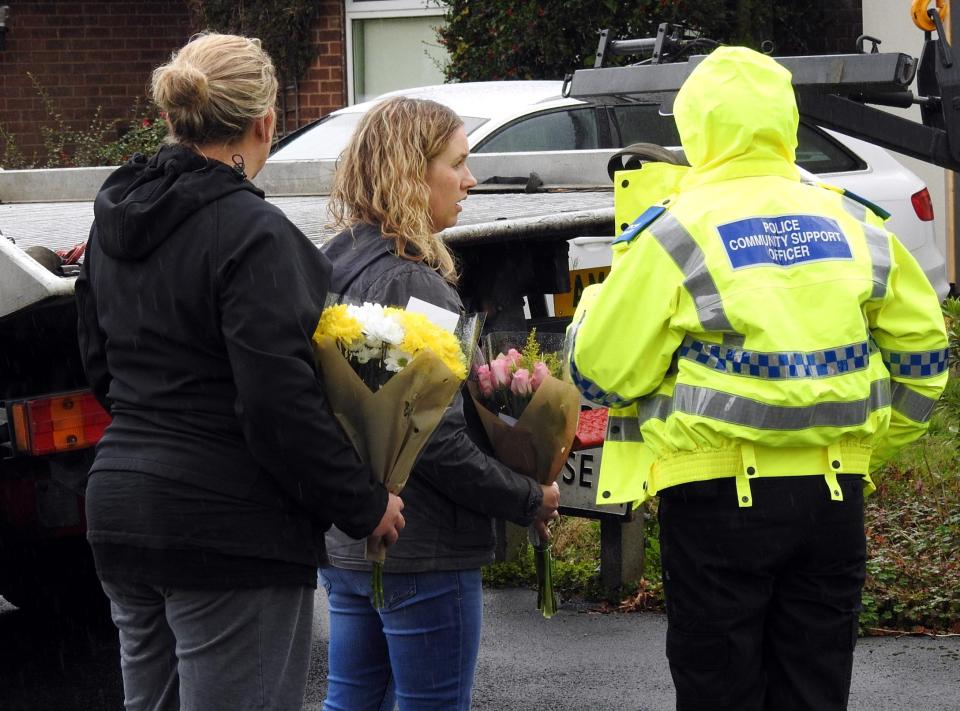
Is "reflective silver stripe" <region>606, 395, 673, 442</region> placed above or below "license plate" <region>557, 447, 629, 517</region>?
above

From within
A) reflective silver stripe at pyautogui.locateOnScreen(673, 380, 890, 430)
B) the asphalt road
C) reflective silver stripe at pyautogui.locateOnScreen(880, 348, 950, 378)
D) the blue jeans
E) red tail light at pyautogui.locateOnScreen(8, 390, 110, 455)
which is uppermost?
reflective silver stripe at pyautogui.locateOnScreen(880, 348, 950, 378)

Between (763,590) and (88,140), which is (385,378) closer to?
(763,590)

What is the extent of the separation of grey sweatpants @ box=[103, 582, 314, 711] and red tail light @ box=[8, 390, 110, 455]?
3.90 feet

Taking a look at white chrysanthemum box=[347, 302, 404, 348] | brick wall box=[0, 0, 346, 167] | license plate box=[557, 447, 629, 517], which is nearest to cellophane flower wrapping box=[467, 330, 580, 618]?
white chrysanthemum box=[347, 302, 404, 348]

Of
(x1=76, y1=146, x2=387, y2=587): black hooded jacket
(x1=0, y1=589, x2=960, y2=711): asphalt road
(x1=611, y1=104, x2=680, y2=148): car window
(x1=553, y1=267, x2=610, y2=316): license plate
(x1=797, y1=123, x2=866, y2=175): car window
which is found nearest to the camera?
(x1=76, y1=146, x2=387, y2=587): black hooded jacket

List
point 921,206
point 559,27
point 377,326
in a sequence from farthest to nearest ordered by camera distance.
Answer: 1. point 559,27
2. point 921,206
3. point 377,326

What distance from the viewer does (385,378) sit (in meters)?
2.83

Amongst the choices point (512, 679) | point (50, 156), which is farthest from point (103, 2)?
point (512, 679)

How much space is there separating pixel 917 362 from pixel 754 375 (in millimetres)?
477

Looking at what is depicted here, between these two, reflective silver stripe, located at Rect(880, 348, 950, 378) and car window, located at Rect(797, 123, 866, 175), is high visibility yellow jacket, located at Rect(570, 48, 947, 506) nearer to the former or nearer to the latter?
reflective silver stripe, located at Rect(880, 348, 950, 378)

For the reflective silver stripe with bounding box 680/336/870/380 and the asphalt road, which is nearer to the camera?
the reflective silver stripe with bounding box 680/336/870/380

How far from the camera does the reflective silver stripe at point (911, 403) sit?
325 centimetres

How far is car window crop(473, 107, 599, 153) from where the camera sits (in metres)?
Answer: 7.79

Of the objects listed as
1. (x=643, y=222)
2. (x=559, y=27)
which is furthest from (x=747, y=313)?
(x=559, y=27)
